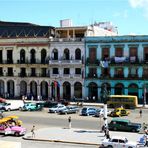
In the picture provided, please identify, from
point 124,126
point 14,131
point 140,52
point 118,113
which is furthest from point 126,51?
point 14,131

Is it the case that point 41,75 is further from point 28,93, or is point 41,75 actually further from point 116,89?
point 116,89

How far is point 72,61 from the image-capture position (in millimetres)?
77438

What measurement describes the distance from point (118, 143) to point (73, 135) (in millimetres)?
7852

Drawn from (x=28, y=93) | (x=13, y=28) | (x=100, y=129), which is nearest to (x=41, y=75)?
(x=28, y=93)

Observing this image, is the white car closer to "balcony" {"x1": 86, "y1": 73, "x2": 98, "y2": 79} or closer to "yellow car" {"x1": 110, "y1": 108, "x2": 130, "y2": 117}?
"yellow car" {"x1": 110, "y1": 108, "x2": 130, "y2": 117}

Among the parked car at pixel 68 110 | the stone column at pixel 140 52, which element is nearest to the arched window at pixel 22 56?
the stone column at pixel 140 52

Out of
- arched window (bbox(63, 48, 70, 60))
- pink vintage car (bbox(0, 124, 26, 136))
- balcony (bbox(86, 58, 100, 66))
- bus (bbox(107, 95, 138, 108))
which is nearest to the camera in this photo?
pink vintage car (bbox(0, 124, 26, 136))

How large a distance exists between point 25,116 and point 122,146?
24567 millimetres

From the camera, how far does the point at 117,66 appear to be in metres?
74.1

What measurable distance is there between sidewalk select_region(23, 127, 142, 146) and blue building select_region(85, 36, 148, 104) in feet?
88.0

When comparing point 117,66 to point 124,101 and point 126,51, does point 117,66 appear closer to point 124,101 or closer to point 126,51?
point 126,51

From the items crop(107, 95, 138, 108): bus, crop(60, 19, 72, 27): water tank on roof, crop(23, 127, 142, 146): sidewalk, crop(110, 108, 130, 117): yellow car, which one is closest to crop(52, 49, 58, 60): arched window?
crop(60, 19, 72, 27): water tank on roof

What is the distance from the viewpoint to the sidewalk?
4062 cm

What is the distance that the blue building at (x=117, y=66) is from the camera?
72750 millimetres
